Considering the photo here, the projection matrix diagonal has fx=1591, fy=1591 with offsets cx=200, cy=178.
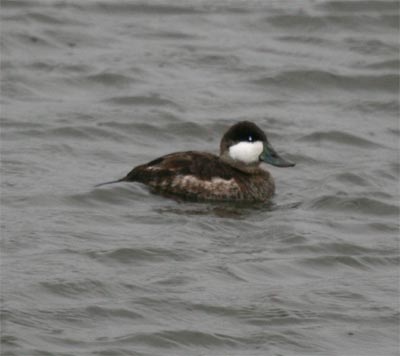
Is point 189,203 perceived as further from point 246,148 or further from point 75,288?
point 75,288

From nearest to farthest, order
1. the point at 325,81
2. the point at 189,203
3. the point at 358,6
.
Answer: the point at 189,203 → the point at 325,81 → the point at 358,6

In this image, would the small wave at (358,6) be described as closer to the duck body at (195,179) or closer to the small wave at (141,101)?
the small wave at (141,101)

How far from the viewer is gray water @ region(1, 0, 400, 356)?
31.7 ft

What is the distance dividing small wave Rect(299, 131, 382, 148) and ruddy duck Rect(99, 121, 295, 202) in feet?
5.90

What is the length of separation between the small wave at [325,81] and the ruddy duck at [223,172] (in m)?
3.68

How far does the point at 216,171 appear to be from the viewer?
13023 millimetres

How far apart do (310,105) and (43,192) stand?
4607 mm

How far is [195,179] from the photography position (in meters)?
12.9

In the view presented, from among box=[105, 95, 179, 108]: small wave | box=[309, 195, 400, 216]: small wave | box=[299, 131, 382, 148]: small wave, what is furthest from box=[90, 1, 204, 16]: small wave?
box=[309, 195, 400, 216]: small wave

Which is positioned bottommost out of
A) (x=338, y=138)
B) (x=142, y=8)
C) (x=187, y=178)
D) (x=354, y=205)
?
(x=354, y=205)

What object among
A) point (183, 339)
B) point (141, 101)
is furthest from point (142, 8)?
point (183, 339)

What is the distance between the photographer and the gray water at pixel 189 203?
9672 mm

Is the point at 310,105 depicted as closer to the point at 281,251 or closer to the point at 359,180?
the point at 359,180

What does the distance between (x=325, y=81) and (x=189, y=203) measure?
15.4 ft
